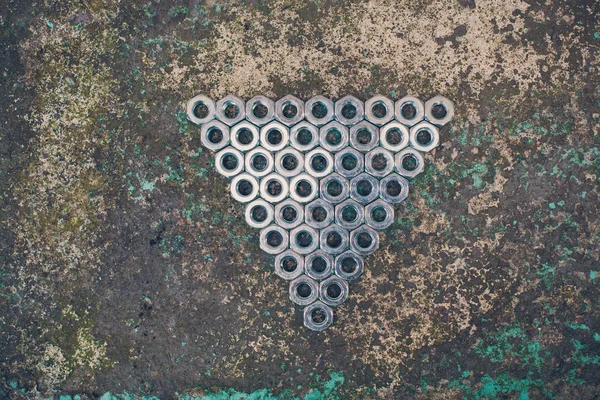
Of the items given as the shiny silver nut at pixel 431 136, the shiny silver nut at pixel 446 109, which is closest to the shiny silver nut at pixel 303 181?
the shiny silver nut at pixel 431 136

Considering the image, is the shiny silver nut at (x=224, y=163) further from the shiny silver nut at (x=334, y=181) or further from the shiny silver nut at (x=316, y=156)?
the shiny silver nut at (x=334, y=181)

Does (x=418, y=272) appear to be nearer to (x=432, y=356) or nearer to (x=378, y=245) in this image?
(x=378, y=245)

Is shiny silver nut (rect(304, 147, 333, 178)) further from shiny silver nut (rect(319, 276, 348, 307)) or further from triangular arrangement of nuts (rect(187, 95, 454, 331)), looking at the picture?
shiny silver nut (rect(319, 276, 348, 307))

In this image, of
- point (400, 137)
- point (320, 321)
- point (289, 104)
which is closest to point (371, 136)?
point (400, 137)

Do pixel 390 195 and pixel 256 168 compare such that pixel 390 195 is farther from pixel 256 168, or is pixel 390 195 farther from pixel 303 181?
pixel 256 168

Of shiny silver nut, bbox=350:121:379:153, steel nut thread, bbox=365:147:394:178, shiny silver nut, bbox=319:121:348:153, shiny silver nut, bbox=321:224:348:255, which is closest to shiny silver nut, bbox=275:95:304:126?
shiny silver nut, bbox=319:121:348:153
